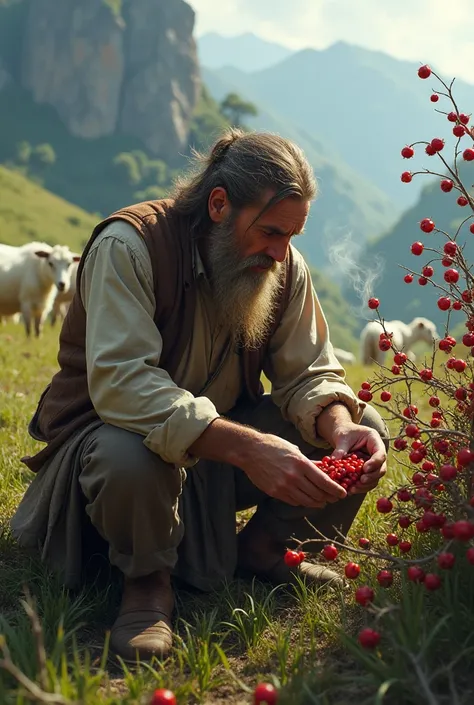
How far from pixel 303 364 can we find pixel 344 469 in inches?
30.8

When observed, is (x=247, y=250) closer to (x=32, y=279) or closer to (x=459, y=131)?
(x=459, y=131)

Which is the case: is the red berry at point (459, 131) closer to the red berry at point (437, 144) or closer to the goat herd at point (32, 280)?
the red berry at point (437, 144)

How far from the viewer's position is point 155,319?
3.42m

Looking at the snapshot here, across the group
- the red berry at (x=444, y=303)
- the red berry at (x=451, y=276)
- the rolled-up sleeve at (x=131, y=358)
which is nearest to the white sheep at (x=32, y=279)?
the rolled-up sleeve at (x=131, y=358)

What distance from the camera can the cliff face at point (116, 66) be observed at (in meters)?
118

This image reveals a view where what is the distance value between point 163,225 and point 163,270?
0.23 m

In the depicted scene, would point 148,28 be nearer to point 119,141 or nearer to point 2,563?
point 119,141

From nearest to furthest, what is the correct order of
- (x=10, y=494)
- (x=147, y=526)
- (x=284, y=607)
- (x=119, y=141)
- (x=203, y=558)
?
(x=147, y=526) → (x=284, y=607) → (x=203, y=558) → (x=10, y=494) → (x=119, y=141)

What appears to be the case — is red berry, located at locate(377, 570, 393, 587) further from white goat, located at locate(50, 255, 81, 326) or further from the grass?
white goat, located at locate(50, 255, 81, 326)

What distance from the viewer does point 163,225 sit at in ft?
11.4

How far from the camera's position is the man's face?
345cm

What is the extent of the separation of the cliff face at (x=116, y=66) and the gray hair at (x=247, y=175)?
122m

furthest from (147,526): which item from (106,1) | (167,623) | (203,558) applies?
(106,1)

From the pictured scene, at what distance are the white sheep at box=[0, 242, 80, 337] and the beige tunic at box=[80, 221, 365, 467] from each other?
11.8 metres
